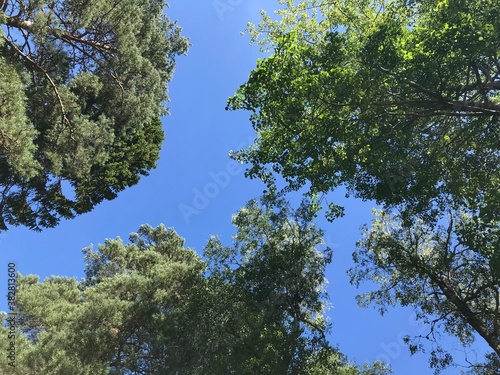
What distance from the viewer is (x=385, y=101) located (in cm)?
989

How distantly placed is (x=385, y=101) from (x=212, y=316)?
34.1ft

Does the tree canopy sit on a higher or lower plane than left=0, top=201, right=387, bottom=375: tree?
higher

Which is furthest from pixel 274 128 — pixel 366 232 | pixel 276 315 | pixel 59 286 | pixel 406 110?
pixel 59 286

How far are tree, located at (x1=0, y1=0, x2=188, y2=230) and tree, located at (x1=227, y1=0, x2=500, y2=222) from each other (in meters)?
3.78

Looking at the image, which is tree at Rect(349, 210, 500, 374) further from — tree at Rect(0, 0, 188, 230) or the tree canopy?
tree at Rect(0, 0, 188, 230)

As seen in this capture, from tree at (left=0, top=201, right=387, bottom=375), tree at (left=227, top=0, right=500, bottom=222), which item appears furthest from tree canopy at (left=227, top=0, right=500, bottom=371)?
tree at (left=0, top=201, right=387, bottom=375)

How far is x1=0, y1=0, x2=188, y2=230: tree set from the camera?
8664 millimetres

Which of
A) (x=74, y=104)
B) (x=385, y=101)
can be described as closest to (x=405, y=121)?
(x=385, y=101)

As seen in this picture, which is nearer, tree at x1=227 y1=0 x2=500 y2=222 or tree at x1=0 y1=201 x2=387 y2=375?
tree at x1=227 y1=0 x2=500 y2=222

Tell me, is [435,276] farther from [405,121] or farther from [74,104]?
[74,104]

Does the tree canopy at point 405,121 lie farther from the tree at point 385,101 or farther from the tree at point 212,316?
the tree at point 212,316

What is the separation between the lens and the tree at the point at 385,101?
8148 mm

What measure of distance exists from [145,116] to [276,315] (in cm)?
861

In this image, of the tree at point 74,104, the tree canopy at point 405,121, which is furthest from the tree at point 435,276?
the tree at point 74,104
